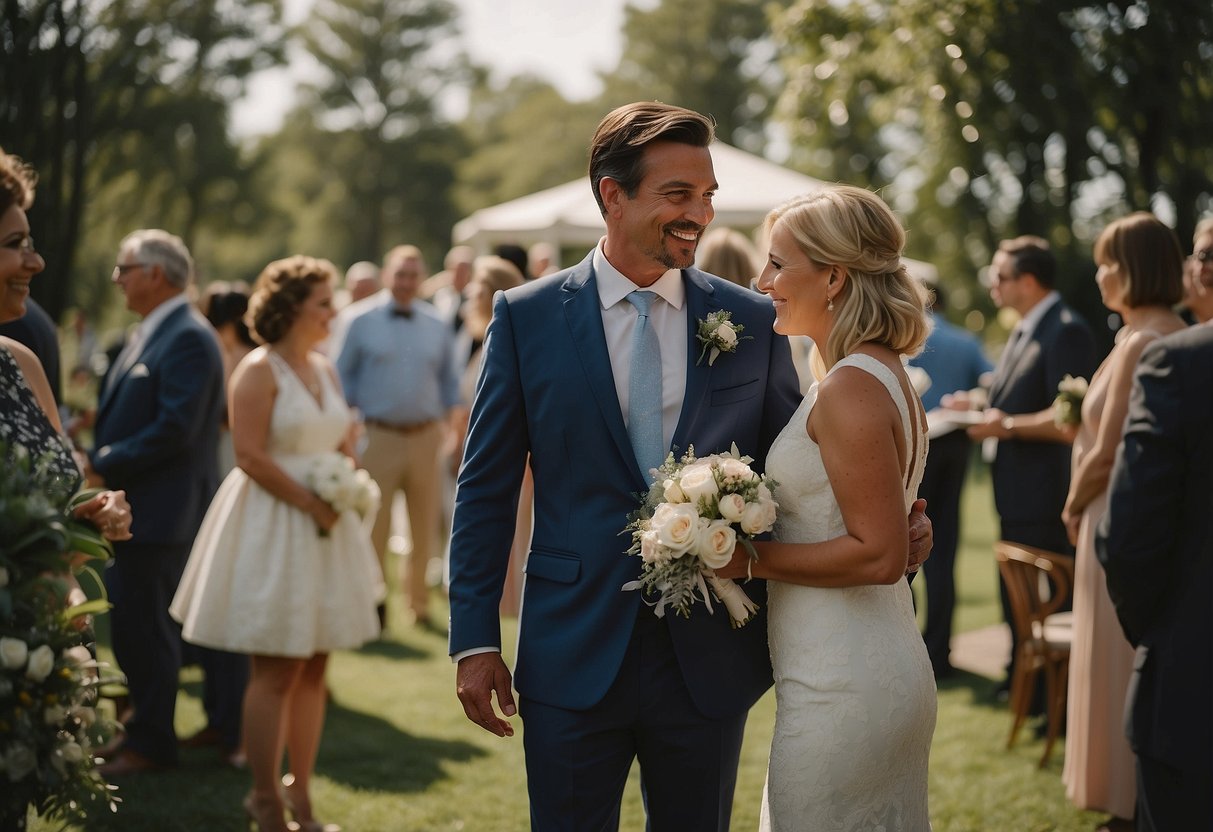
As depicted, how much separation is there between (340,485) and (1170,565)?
11.0 ft

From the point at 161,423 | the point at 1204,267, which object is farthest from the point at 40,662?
the point at 1204,267

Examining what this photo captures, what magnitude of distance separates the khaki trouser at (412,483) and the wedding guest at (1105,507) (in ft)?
17.9

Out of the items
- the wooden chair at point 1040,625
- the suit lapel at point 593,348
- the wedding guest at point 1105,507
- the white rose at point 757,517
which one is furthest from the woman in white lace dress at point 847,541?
the wooden chair at point 1040,625

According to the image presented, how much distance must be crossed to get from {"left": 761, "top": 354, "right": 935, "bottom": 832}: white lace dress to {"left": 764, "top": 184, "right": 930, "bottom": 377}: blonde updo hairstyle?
0.36ft

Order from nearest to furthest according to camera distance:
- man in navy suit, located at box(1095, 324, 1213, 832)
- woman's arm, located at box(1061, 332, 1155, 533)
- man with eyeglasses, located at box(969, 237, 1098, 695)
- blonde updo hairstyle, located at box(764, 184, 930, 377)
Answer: blonde updo hairstyle, located at box(764, 184, 930, 377) < man in navy suit, located at box(1095, 324, 1213, 832) < woman's arm, located at box(1061, 332, 1155, 533) < man with eyeglasses, located at box(969, 237, 1098, 695)

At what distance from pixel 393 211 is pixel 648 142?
56.8m

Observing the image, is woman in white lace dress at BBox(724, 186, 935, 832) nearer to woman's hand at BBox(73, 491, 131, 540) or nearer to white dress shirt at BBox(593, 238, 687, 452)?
white dress shirt at BBox(593, 238, 687, 452)

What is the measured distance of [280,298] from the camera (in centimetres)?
552

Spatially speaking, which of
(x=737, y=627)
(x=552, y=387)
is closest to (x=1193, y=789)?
(x=737, y=627)

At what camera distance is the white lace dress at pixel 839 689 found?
305cm

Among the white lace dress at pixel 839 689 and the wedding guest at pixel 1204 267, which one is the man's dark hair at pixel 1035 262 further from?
the white lace dress at pixel 839 689

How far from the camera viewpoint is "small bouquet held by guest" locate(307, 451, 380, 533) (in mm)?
5465

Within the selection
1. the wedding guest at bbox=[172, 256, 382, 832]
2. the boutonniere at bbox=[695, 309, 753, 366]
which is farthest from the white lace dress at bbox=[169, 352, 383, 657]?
the boutonniere at bbox=[695, 309, 753, 366]

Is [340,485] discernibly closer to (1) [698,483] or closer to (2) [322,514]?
(2) [322,514]
